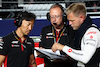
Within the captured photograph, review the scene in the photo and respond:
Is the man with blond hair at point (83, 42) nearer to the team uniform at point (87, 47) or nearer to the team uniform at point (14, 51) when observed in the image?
the team uniform at point (87, 47)

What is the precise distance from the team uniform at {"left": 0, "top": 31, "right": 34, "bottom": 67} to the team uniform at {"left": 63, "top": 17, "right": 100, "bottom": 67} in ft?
1.95

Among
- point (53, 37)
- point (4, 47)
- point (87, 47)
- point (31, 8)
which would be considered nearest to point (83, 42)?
point (87, 47)

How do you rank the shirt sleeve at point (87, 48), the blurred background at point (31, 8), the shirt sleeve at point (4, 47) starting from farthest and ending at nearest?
the blurred background at point (31, 8), the shirt sleeve at point (4, 47), the shirt sleeve at point (87, 48)

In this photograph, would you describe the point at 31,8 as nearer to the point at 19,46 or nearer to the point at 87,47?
the point at 19,46

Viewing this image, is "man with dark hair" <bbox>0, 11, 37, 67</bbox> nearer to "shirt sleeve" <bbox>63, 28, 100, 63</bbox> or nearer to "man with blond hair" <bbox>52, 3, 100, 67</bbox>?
"man with blond hair" <bbox>52, 3, 100, 67</bbox>

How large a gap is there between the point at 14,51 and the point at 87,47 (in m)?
0.89

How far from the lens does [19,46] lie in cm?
242

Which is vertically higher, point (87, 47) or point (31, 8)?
point (31, 8)

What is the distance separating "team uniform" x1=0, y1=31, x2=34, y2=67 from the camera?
230 cm

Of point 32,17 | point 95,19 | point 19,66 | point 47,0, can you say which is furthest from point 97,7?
point 19,66

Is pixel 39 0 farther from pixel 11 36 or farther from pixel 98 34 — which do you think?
pixel 98 34

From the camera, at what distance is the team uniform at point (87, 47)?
6.48 ft

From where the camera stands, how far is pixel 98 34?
2.03 metres

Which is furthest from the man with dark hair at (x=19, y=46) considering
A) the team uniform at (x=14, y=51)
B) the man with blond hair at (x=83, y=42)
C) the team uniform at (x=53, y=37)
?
the man with blond hair at (x=83, y=42)
